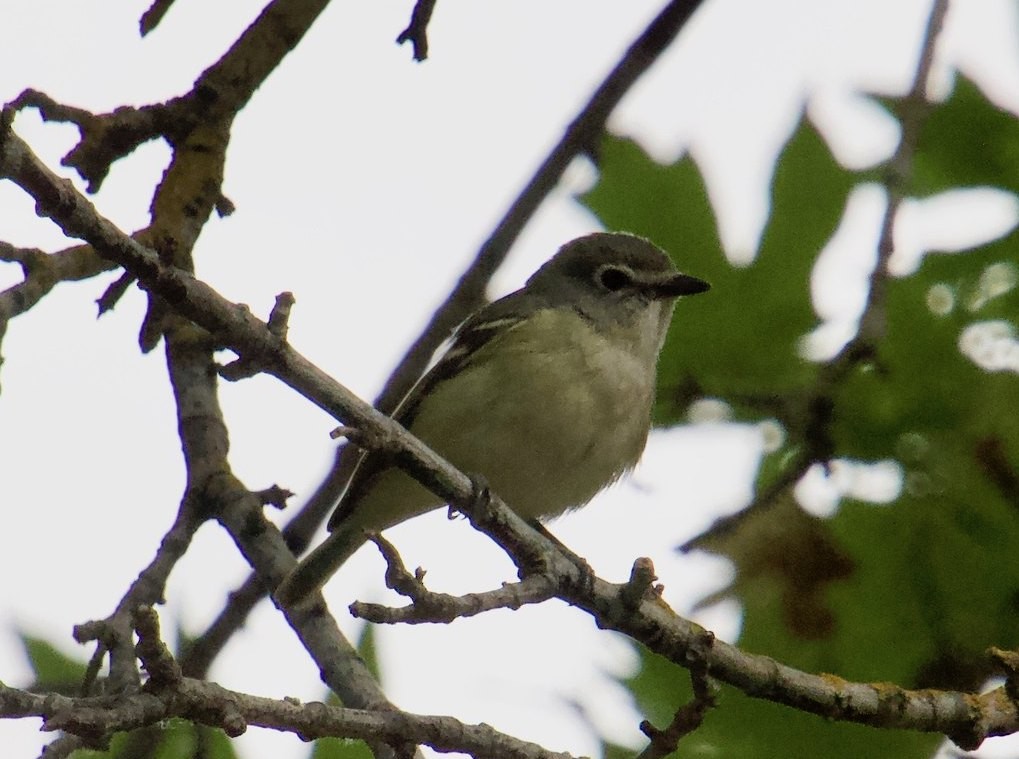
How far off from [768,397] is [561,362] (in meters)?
1.09

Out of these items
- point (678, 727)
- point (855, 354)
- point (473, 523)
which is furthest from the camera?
point (855, 354)

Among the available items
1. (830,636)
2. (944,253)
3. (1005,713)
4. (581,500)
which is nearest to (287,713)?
(830,636)

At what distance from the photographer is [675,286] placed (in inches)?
210

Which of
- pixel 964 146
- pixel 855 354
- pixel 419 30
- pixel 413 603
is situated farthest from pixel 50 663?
pixel 964 146

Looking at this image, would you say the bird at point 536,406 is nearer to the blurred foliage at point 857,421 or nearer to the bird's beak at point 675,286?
the bird's beak at point 675,286

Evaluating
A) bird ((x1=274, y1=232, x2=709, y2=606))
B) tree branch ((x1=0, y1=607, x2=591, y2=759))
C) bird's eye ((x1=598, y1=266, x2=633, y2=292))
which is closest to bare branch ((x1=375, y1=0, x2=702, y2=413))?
bird ((x1=274, y1=232, x2=709, y2=606))

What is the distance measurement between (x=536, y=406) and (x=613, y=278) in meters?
1.17

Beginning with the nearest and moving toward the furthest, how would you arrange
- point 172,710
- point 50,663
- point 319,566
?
point 172,710, point 50,663, point 319,566

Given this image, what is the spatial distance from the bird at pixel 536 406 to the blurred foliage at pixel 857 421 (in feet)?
1.15

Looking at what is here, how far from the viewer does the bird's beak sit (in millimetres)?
4656

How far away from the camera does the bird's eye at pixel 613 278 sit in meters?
6.04

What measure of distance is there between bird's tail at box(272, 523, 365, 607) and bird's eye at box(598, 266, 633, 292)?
148 cm

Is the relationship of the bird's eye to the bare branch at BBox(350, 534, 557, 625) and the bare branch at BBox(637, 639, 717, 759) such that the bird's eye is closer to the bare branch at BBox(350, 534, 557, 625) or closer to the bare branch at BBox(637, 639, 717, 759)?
the bare branch at BBox(637, 639, 717, 759)

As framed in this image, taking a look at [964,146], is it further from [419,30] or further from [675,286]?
[419,30]
